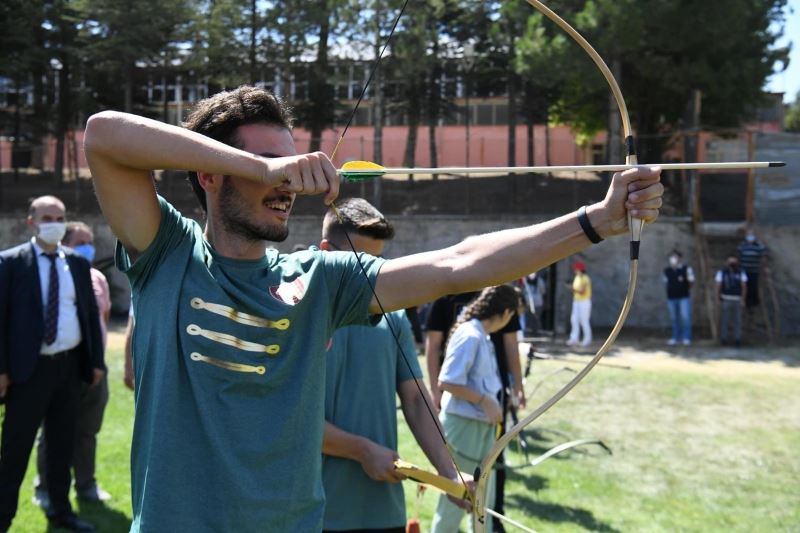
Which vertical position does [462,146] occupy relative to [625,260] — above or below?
above

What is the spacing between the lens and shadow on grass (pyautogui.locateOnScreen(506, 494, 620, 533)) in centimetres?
624

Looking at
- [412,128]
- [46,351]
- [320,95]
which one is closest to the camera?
[46,351]

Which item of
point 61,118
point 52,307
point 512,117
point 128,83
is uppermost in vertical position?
point 128,83

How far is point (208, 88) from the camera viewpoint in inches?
1016

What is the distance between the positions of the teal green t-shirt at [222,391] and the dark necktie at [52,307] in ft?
11.5

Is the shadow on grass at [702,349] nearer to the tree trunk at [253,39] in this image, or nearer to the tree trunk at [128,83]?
the tree trunk at [253,39]

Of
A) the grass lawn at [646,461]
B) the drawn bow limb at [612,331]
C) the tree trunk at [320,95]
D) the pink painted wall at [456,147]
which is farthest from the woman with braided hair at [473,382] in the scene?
the pink painted wall at [456,147]

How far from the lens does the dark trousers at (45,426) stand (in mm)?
5242

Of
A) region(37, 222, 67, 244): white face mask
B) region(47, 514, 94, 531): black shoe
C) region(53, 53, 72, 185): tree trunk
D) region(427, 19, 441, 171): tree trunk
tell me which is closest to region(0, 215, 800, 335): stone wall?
region(427, 19, 441, 171): tree trunk

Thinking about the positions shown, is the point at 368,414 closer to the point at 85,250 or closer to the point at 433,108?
the point at 85,250

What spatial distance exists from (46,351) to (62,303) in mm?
322

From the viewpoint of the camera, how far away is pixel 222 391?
2.12m

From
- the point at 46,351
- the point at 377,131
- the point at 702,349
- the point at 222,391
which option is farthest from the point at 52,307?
the point at 377,131

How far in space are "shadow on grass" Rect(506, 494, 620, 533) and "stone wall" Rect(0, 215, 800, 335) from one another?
12.1m
